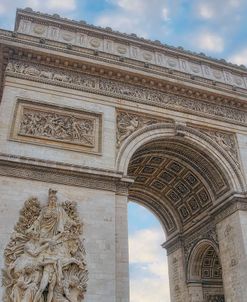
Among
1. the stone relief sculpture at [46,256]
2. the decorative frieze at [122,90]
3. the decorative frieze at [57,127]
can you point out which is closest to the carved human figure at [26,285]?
the stone relief sculpture at [46,256]

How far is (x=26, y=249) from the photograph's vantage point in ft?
35.8

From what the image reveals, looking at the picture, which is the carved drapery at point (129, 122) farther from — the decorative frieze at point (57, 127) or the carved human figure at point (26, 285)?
the carved human figure at point (26, 285)

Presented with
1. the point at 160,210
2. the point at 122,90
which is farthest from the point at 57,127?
the point at 160,210

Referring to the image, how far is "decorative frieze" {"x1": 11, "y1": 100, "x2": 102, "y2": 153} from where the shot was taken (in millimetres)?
13266

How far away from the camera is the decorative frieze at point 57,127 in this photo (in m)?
13.3

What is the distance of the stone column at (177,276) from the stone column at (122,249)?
23.6ft

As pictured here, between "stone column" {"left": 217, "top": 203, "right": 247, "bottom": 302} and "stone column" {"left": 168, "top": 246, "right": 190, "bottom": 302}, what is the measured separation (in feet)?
12.0

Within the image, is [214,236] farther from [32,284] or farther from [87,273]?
[32,284]

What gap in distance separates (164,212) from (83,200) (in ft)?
28.4

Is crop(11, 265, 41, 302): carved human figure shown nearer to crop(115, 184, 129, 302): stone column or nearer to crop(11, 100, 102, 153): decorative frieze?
crop(115, 184, 129, 302): stone column

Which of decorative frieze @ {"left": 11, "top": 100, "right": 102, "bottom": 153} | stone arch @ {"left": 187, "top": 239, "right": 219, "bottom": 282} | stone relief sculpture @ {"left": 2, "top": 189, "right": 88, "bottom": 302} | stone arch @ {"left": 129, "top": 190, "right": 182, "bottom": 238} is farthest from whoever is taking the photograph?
stone arch @ {"left": 129, "top": 190, "right": 182, "bottom": 238}

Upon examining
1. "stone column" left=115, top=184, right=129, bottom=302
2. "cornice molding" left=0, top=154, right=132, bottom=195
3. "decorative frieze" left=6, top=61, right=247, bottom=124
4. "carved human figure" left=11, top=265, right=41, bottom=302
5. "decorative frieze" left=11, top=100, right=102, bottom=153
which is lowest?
"carved human figure" left=11, top=265, right=41, bottom=302

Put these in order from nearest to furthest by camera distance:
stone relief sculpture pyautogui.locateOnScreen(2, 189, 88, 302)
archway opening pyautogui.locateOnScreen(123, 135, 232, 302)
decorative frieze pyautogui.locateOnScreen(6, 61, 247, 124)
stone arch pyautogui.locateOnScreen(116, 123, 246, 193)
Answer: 1. stone relief sculpture pyautogui.locateOnScreen(2, 189, 88, 302)
2. decorative frieze pyautogui.locateOnScreen(6, 61, 247, 124)
3. stone arch pyautogui.locateOnScreen(116, 123, 246, 193)
4. archway opening pyautogui.locateOnScreen(123, 135, 232, 302)

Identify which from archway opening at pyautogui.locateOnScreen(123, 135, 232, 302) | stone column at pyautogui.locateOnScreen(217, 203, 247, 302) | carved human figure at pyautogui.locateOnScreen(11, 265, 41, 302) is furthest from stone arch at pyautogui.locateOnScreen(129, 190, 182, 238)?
carved human figure at pyautogui.locateOnScreen(11, 265, 41, 302)
